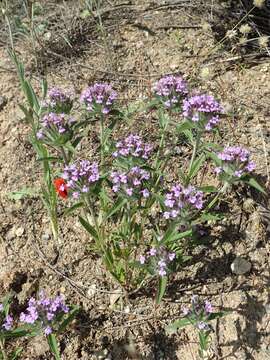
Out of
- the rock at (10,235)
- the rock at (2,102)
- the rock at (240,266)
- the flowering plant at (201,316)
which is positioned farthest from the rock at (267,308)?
the rock at (2,102)

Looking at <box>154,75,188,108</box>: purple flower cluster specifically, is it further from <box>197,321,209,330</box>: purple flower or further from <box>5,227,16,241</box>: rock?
<box>5,227,16,241</box>: rock

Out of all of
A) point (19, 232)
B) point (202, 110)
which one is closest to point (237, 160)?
point (202, 110)

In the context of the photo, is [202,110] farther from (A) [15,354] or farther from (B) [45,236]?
(A) [15,354]

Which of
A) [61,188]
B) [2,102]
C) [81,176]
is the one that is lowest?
[61,188]

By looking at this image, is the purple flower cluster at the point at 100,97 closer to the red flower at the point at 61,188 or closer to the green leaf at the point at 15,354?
the red flower at the point at 61,188

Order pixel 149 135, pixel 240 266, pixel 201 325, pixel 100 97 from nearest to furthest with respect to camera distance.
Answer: pixel 201 325 → pixel 100 97 → pixel 240 266 → pixel 149 135

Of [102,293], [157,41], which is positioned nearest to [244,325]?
[102,293]

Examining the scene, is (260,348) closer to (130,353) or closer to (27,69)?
(130,353)

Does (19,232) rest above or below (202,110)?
below
